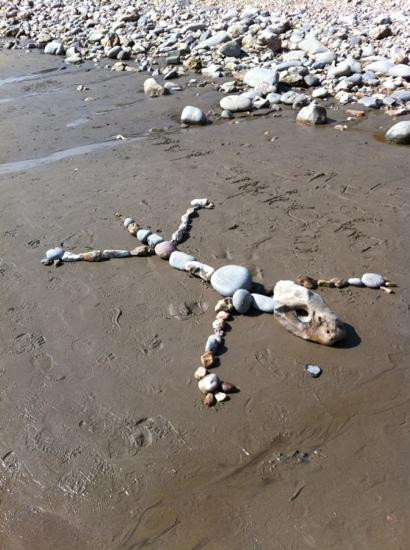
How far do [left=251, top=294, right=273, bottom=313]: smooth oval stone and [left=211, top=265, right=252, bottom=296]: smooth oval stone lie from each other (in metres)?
0.13

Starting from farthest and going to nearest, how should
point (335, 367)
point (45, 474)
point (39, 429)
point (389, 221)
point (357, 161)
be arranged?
point (357, 161) < point (389, 221) < point (335, 367) < point (39, 429) < point (45, 474)

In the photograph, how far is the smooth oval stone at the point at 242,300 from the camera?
3.78 m

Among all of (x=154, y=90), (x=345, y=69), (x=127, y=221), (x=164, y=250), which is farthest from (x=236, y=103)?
(x=164, y=250)

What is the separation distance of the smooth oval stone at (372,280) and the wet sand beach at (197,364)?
0.07 meters

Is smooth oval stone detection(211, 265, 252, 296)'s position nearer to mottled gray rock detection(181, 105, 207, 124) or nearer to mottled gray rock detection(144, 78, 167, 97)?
mottled gray rock detection(181, 105, 207, 124)

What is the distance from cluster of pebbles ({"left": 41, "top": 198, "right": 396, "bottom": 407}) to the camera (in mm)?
3268

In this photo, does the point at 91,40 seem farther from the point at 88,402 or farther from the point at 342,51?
the point at 88,402

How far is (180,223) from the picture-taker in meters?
5.05

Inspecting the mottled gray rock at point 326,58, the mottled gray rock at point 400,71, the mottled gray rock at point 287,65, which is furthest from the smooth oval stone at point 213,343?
the mottled gray rock at point 326,58

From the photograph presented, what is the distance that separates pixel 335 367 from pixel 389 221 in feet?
6.71

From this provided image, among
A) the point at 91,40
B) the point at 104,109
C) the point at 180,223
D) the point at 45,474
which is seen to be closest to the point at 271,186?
the point at 180,223

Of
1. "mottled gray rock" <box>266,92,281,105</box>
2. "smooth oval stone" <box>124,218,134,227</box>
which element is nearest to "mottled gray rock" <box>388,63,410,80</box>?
"mottled gray rock" <box>266,92,281,105</box>

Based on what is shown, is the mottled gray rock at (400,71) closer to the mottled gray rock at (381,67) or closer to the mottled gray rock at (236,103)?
the mottled gray rock at (381,67)

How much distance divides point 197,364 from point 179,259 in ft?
3.91
